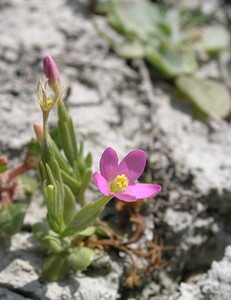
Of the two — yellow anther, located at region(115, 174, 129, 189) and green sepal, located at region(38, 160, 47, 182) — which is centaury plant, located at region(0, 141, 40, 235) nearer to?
green sepal, located at region(38, 160, 47, 182)

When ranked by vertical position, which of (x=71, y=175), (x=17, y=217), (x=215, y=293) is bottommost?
(x=215, y=293)

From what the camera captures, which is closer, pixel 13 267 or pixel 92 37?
pixel 13 267

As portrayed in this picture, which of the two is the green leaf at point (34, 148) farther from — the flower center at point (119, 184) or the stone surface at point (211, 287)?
the stone surface at point (211, 287)

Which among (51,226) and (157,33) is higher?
(157,33)

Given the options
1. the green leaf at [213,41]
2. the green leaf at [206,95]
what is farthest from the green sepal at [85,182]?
the green leaf at [213,41]

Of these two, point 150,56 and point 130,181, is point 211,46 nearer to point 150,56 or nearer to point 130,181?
point 150,56

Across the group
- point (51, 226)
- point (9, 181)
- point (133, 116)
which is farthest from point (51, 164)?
point (133, 116)

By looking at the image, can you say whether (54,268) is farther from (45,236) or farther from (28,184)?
(28,184)

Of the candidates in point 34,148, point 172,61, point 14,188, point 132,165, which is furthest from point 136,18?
point 132,165
